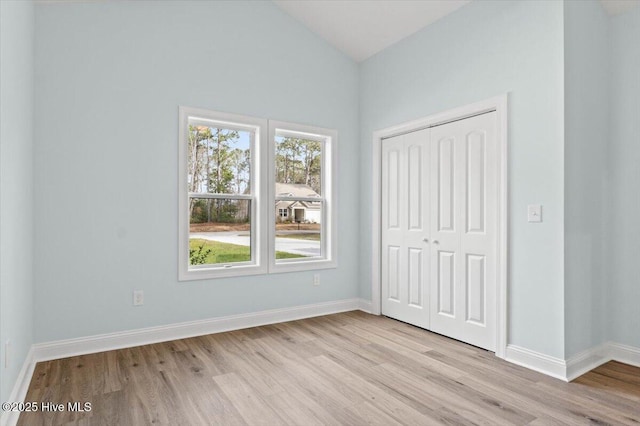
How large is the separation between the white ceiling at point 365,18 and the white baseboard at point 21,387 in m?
4.08

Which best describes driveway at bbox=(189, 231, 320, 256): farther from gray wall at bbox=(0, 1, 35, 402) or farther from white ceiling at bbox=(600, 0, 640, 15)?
white ceiling at bbox=(600, 0, 640, 15)

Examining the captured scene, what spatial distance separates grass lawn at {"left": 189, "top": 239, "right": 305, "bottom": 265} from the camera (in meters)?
3.85

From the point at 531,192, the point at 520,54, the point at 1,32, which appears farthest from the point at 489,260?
the point at 1,32

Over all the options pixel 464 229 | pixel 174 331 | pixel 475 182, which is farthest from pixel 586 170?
pixel 174 331

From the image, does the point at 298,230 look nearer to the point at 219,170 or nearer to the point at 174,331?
the point at 219,170

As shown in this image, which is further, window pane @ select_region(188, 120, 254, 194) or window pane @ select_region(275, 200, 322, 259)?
window pane @ select_region(275, 200, 322, 259)

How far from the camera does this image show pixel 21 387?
Result: 2434mm

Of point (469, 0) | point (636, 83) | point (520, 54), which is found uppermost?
point (469, 0)

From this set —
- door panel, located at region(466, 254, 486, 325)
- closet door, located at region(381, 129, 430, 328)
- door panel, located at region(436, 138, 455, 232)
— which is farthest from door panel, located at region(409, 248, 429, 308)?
door panel, located at region(466, 254, 486, 325)

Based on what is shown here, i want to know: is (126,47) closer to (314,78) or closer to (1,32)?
(1,32)

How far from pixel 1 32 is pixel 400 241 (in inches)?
143

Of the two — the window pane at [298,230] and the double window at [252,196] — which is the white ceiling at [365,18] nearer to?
the double window at [252,196]

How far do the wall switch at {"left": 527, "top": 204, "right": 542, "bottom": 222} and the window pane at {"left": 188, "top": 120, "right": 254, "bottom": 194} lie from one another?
271 centimetres

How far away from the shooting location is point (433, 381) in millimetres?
2664
